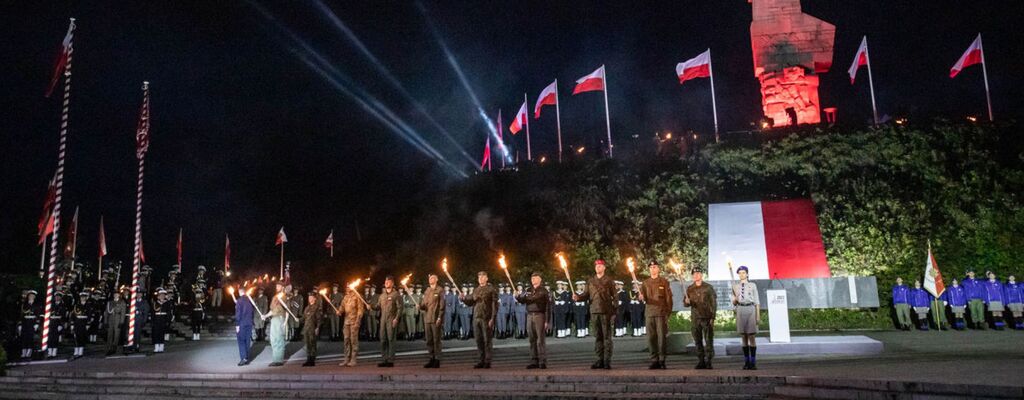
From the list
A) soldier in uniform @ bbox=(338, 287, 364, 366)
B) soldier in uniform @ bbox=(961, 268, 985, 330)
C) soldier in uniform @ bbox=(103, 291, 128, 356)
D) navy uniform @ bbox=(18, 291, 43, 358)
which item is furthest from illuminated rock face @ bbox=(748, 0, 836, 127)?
navy uniform @ bbox=(18, 291, 43, 358)

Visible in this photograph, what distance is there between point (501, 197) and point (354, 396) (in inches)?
917

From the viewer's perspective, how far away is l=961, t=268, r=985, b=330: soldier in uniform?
2016 cm

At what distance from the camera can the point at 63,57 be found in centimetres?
1783

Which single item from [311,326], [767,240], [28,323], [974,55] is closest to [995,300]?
[767,240]

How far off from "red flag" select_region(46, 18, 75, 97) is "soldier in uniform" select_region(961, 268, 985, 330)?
83.7ft

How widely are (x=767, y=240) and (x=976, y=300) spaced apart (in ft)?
19.9

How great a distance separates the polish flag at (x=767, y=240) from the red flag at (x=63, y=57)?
64.4ft

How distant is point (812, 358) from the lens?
42.2 feet

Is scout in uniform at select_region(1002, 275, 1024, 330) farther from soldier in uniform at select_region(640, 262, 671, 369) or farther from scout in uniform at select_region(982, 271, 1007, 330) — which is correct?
soldier in uniform at select_region(640, 262, 671, 369)

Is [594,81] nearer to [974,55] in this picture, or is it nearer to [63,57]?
[974,55]

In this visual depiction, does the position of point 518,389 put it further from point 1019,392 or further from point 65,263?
point 65,263

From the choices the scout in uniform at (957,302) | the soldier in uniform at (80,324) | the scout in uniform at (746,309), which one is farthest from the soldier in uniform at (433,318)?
the scout in uniform at (957,302)

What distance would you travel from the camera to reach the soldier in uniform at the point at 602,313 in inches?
462

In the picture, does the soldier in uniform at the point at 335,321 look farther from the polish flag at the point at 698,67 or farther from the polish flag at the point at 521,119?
the polish flag at the point at 698,67
